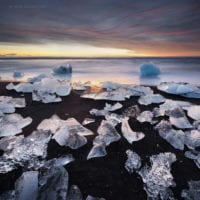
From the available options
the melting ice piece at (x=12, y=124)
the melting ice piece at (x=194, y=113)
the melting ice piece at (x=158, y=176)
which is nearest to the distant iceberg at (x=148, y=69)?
the melting ice piece at (x=194, y=113)

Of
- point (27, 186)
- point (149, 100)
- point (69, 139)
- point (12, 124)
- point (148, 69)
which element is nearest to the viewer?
point (27, 186)

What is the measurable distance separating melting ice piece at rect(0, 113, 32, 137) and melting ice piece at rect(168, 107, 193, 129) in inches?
49.7

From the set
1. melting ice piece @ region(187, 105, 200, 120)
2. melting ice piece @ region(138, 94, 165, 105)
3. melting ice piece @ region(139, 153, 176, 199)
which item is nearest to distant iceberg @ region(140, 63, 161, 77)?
melting ice piece @ region(138, 94, 165, 105)

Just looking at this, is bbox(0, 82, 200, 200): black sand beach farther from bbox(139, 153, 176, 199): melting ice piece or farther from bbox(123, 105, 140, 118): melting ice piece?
bbox(123, 105, 140, 118): melting ice piece

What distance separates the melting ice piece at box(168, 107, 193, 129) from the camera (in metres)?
1.49

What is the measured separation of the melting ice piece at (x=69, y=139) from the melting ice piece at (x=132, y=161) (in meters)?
0.31

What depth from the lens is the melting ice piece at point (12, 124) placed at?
133cm

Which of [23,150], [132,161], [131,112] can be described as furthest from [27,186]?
[131,112]

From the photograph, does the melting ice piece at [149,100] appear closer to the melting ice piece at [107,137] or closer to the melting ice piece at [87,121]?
the melting ice piece at [87,121]

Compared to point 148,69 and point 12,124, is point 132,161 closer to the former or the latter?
point 12,124

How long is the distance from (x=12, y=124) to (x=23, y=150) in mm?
434

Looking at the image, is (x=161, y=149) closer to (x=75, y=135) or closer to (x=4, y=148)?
(x=75, y=135)

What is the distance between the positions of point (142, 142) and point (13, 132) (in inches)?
37.7

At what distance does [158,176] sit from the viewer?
93 centimetres
